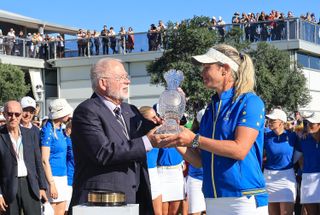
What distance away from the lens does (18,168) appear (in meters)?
7.55

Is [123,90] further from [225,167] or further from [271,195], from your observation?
[271,195]

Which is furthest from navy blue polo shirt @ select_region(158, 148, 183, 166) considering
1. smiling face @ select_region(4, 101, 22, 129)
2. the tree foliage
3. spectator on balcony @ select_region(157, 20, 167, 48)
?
spectator on balcony @ select_region(157, 20, 167, 48)

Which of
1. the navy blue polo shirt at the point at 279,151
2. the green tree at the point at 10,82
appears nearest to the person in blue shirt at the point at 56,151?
the navy blue polo shirt at the point at 279,151

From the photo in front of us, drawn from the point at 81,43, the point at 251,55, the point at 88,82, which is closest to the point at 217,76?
the point at 251,55

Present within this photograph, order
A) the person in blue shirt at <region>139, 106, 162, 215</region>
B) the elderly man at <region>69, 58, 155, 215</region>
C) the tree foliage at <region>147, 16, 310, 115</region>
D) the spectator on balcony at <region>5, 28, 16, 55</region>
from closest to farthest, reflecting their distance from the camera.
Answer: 1. the elderly man at <region>69, 58, 155, 215</region>
2. the person in blue shirt at <region>139, 106, 162, 215</region>
3. the tree foliage at <region>147, 16, 310, 115</region>
4. the spectator on balcony at <region>5, 28, 16, 55</region>

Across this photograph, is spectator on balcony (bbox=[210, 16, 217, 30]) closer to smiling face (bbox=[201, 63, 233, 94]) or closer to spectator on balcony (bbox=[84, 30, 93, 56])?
spectator on balcony (bbox=[84, 30, 93, 56])

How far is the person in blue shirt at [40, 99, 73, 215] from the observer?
8883 millimetres

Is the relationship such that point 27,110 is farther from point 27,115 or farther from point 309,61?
point 309,61

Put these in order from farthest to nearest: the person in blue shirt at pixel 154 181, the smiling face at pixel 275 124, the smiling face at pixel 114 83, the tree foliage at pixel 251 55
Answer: the tree foliage at pixel 251 55, the smiling face at pixel 275 124, the person in blue shirt at pixel 154 181, the smiling face at pixel 114 83

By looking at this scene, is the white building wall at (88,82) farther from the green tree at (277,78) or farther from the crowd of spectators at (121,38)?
the green tree at (277,78)

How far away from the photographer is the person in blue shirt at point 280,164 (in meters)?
9.49

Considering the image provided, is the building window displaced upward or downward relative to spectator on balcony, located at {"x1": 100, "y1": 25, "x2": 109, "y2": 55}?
downward

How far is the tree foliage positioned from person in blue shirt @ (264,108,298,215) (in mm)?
15831

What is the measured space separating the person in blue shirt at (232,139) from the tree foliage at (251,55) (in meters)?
21.0
